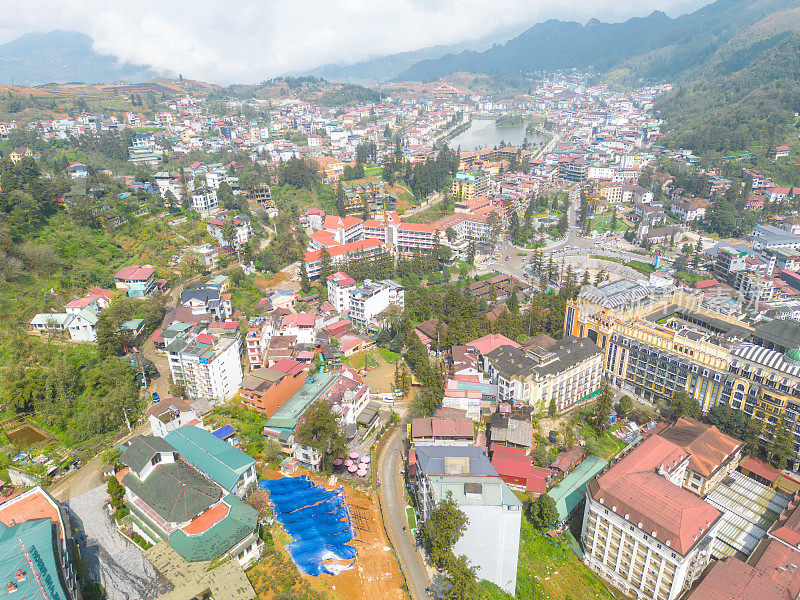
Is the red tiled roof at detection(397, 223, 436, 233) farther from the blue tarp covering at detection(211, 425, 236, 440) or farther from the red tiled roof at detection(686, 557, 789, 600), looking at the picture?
the red tiled roof at detection(686, 557, 789, 600)

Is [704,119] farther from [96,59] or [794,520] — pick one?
[96,59]

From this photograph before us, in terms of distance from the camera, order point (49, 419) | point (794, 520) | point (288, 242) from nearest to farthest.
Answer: point (794, 520) → point (49, 419) → point (288, 242)

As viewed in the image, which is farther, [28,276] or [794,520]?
[28,276]

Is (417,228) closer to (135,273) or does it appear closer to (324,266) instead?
(324,266)

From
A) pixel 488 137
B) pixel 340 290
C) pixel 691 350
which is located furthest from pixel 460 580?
pixel 488 137

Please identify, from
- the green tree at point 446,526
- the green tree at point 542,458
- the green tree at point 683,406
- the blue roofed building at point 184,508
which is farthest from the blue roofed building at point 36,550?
the green tree at point 683,406

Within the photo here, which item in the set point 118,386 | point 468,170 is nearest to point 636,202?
point 468,170
